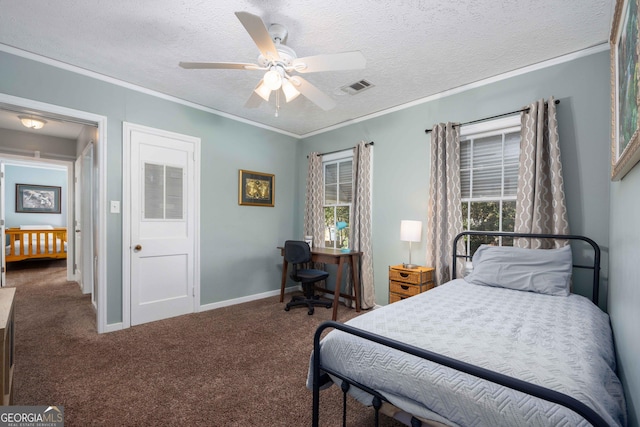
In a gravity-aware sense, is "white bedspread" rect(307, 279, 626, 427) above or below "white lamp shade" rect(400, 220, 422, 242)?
below

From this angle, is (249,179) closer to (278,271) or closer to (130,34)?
(278,271)

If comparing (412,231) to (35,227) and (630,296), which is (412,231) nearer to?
(630,296)

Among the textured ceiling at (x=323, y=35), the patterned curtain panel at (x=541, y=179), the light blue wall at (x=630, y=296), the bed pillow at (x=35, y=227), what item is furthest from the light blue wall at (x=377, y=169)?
the bed pillow at (x=35, y=227)

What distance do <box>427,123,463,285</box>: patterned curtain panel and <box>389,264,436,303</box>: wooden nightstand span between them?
15 cm

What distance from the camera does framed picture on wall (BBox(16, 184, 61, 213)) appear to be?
7027mm

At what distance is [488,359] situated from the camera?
1189 mm

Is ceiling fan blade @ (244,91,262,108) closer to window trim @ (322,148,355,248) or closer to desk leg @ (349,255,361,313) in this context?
window trim @ (322,148,355,248)

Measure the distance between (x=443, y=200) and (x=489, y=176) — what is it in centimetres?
50

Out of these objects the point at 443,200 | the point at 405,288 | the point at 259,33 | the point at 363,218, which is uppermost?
the point at 259,33

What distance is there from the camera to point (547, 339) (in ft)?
4.56

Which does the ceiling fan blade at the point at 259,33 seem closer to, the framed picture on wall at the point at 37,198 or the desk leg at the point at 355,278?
the desk leg at the point at 355,278

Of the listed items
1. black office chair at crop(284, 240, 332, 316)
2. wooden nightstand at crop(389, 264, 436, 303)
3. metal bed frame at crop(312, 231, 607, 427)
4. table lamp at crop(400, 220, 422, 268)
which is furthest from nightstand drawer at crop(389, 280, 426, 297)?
metal bed frame at crop(312, 231, 607, 427)

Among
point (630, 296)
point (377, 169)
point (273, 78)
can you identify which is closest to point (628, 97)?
point (630, 296)

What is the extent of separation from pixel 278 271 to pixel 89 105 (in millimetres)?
3024
